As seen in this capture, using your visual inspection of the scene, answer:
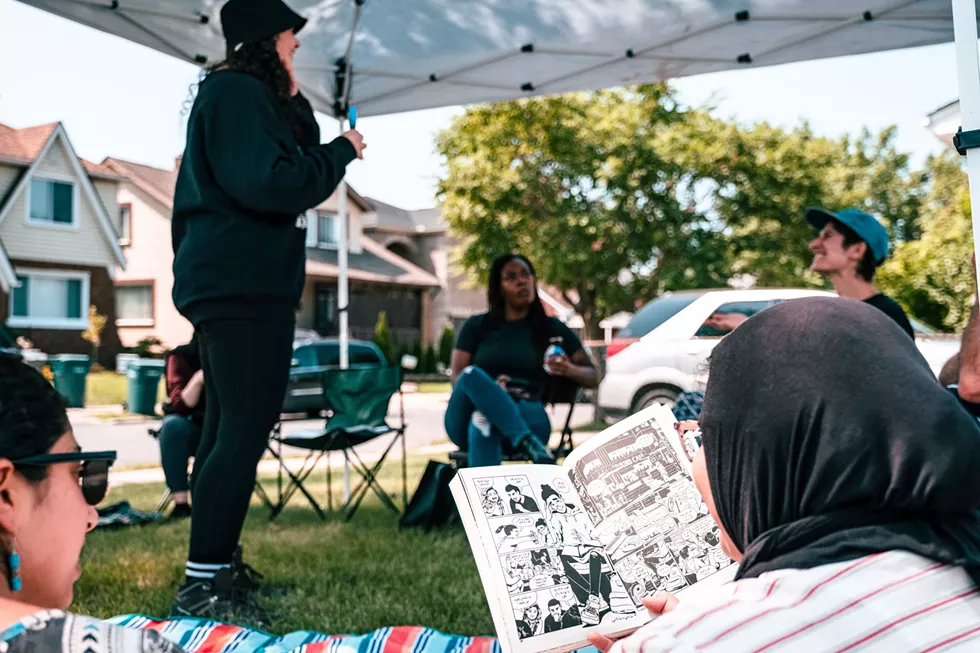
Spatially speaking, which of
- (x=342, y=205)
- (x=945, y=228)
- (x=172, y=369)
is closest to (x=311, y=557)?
(x=172, y=369)

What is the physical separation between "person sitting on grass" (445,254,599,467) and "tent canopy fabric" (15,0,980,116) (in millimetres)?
1114

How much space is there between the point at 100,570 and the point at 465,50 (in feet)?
10.2

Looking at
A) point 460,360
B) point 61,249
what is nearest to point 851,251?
point 460,360

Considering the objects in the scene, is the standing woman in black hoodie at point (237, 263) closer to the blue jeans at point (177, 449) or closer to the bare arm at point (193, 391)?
the bare arm at point (193, 391)

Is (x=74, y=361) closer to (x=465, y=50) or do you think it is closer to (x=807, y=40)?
(x=465, y=50)

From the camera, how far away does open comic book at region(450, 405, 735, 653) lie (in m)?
1.43

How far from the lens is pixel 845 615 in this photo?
87 cm

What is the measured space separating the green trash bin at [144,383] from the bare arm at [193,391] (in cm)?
1061

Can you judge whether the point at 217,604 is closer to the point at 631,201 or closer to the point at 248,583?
the point at 248,583

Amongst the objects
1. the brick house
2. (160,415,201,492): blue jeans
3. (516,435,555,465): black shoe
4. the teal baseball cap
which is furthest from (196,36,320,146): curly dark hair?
the brick house

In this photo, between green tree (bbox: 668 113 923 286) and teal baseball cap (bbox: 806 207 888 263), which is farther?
green tree (bbox: 668 113 923 286)

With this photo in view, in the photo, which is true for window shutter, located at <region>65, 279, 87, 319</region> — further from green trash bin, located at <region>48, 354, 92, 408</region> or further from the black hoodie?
the black hoodie

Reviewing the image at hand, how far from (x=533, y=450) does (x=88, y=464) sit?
9.78ft

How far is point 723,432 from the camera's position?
3.16 feet
